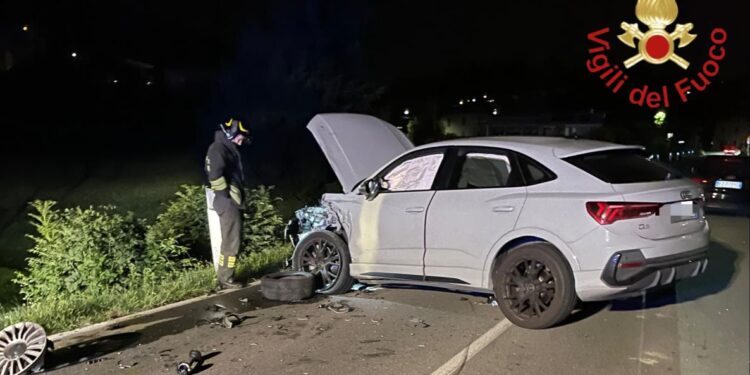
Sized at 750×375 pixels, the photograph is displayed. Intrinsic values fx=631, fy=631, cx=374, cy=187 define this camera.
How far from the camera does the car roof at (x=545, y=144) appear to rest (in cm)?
554

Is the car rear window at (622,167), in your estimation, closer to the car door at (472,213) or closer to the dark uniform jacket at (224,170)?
the car door at (472,213)

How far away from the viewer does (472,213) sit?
18.6 ft

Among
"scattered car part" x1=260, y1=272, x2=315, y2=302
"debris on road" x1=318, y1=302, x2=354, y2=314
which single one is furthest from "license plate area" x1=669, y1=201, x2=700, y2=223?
"scattered car part" x1=260, y1=272, x2=315, y2=302

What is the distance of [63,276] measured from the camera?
258 inches

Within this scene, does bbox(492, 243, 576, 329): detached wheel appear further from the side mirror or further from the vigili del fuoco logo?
the vigili del fuoco logo

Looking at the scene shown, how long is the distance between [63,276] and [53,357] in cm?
190

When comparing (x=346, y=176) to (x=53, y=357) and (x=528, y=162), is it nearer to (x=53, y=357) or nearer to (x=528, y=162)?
(x=528, y=162)

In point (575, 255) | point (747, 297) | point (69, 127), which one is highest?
point (69, 127)

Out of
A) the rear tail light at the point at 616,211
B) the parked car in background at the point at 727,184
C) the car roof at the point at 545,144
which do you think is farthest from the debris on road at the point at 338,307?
the parked car in background at the point at 727,184

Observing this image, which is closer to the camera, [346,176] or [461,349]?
[461,349]

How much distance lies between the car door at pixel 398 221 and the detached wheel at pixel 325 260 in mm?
165

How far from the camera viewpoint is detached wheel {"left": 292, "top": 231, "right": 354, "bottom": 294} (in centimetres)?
669

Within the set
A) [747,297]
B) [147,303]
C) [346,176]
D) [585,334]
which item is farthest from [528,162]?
[147,303]

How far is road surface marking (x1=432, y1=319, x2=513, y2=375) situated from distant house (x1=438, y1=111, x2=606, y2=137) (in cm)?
4193
